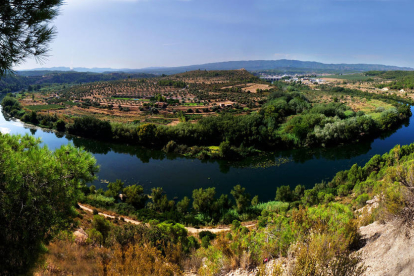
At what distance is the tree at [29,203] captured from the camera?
3.91 m

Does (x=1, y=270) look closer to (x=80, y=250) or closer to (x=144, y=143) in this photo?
(x=80, y=250)

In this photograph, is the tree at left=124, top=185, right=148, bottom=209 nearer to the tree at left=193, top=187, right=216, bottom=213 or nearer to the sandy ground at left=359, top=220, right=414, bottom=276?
the tree at left=193, top=187, right=216, bottom=213

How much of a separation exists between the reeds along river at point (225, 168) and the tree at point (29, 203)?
17982mm

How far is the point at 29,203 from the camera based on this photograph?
3998 mm

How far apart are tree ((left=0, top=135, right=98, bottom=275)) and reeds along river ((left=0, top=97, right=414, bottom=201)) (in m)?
18.0

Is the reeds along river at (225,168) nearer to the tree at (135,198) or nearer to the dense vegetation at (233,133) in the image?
the dense vegetation at (233,133)

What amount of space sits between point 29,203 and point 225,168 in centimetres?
2525

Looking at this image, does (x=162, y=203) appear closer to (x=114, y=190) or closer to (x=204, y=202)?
(x=204, y=202)

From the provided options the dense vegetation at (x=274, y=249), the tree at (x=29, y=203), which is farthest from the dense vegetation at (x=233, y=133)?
the tree at (x=29, y=203)

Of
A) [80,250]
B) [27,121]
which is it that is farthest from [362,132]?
[27,121]

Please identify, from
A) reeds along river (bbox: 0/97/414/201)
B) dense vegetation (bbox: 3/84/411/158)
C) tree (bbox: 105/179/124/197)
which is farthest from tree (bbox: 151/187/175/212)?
dense vegetation (bbox: 3/84/411/158)

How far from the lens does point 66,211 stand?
485 centimetres

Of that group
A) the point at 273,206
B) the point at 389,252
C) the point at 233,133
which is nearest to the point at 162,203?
the point at 273,206

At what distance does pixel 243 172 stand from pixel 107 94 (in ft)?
251
